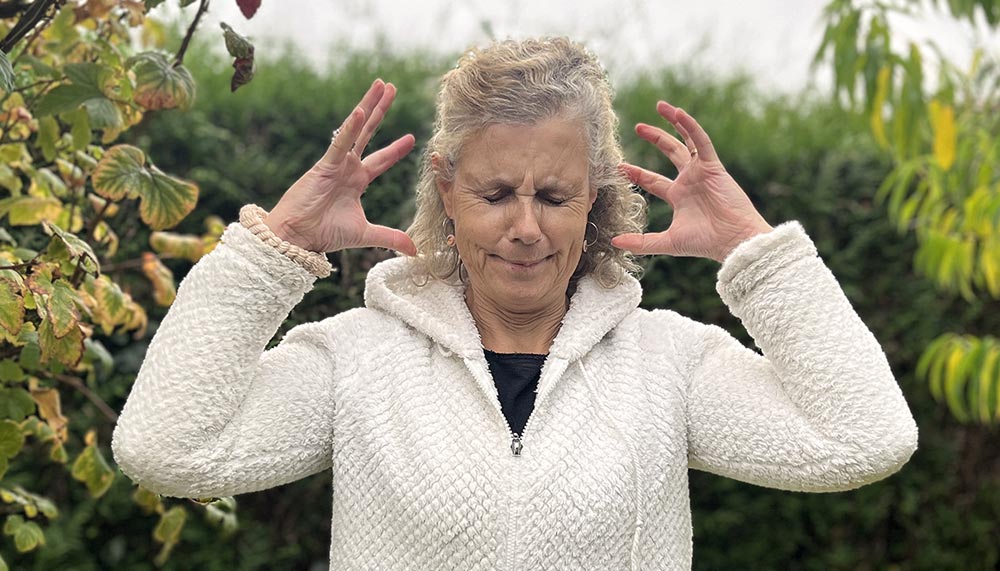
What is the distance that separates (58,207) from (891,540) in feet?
10.9

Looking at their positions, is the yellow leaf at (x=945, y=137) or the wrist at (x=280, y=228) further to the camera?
the yellow leaf at (x=945, y=137)

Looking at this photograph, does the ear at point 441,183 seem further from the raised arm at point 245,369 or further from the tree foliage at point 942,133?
the tree foliage at point 942,133

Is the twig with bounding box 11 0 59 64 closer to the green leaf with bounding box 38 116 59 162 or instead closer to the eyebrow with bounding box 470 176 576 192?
the green leaf with bounding box 38 116 59 162

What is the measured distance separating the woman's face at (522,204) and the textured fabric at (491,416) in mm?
97

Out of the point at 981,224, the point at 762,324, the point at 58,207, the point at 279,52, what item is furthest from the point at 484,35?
the point at 762,324

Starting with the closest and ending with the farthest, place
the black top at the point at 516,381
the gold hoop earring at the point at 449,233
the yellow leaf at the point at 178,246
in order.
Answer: the black top at the point at 516,381
the gold hoop earring at the point at 449,233
the yellow leaf at the point at 178,246

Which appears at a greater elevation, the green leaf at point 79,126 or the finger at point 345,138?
the green leaf at point 79,126

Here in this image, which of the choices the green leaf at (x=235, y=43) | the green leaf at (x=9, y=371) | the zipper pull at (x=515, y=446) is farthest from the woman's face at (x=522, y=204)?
the green leaf at (x=9, y=371)

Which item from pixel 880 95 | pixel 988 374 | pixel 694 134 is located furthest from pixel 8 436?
pixel 988 374

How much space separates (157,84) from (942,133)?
2325 millimetres

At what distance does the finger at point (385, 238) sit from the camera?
1.66 metres

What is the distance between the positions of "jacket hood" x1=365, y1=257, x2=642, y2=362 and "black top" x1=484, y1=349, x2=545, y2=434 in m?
0.06

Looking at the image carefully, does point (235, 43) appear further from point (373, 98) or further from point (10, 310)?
point (10, 310)

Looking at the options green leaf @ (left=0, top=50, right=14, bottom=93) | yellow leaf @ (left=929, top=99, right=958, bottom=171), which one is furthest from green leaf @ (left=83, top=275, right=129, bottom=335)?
yellow leaf @ (left=929, top=99, right=958, bottom=171)
